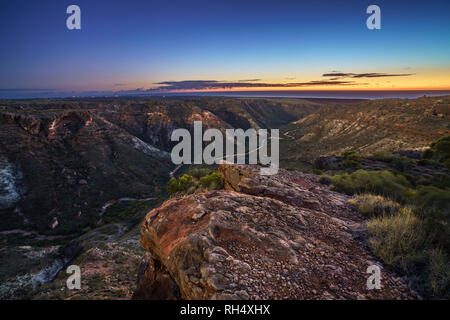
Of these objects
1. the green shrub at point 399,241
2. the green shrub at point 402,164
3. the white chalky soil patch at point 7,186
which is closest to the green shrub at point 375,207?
the green shrub at point 399,241

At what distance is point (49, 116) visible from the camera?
5497 centimetres

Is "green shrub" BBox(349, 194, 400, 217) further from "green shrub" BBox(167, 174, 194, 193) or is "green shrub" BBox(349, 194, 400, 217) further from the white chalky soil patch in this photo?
the white chalky soil patch

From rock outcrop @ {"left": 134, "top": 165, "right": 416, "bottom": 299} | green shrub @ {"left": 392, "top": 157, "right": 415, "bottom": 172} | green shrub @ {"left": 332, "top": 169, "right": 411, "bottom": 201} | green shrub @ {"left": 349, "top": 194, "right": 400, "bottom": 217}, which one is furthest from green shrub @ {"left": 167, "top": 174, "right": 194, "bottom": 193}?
green shrub @ {"left": 392, "top": 157, "right": 415, "bottom": 172}

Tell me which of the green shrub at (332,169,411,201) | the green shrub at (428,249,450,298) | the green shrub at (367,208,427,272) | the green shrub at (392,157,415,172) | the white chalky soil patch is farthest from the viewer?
the white chalky soil patch

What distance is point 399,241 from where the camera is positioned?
4758 mm

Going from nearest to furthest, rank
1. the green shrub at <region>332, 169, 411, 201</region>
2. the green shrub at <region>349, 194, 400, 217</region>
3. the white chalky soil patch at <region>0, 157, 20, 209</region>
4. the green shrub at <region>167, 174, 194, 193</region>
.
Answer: the green shrub at <region>349, 194, 400, 217</region>
the green shrub at <region>332, 169, 411, 201</region>
the green shrub at <region>167, 174, 194, 193</region>
the white chalky soil patch at <region>0, 157, 20, 209</region>

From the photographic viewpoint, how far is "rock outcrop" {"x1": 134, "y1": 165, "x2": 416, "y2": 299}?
366 cm

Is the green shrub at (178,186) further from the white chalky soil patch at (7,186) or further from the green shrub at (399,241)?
the white chalky soil patch at (7,186)

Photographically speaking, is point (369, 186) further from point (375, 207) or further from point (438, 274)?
point (438, 274)

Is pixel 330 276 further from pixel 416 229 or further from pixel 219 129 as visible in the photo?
pixel 219 129

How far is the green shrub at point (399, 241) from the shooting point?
440cm

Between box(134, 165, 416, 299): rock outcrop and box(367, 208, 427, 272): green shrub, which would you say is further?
box(367, 208, 427, 272): green shrub

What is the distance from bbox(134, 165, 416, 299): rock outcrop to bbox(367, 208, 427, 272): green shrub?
1.03 ft

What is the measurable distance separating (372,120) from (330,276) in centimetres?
9030
